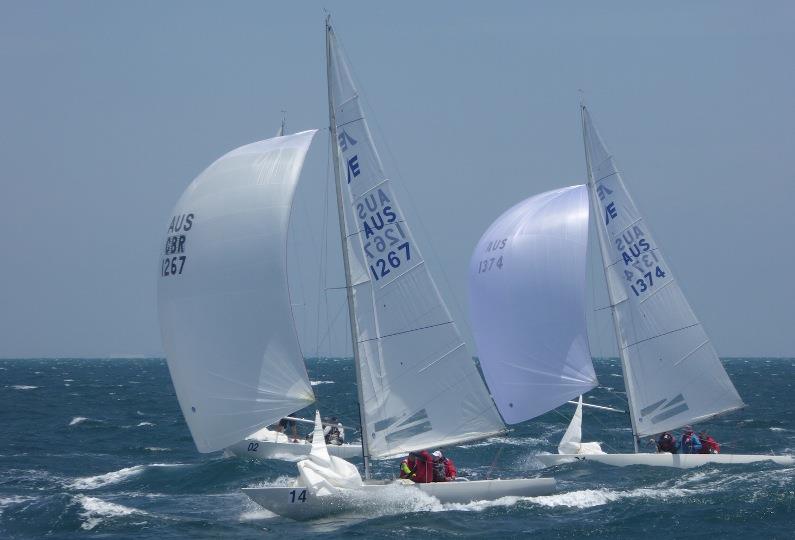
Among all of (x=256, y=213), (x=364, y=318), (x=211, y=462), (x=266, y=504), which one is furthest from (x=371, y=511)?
(x=211, y=462)

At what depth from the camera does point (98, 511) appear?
22.1 m

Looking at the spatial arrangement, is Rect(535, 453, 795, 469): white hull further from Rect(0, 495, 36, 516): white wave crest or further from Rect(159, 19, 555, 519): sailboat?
Rect(0, 495, 36, 516): white wave crest

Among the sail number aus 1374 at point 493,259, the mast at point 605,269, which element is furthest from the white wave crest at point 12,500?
the mast at point 605,269

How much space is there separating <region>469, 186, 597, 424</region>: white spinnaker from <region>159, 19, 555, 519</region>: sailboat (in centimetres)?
520

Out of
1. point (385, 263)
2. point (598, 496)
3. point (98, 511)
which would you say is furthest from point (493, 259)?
point (98, 511)

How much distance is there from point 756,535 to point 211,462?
50.5 feet

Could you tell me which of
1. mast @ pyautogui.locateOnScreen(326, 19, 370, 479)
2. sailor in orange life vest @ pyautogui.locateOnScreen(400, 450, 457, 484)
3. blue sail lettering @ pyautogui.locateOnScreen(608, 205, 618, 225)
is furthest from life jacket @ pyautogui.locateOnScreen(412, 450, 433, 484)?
blue sail lettering @ pyautogui.locateOnScreen(608, 205, 618, 225)

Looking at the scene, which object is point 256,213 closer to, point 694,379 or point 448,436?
point 448,436

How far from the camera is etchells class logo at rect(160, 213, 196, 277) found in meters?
19.5

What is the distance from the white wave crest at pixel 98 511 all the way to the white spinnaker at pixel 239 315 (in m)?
3.34

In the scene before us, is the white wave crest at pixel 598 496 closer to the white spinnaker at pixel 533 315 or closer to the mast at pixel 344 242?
the white spinnaker at pixel 533 315

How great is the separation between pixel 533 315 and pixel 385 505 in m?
8.17

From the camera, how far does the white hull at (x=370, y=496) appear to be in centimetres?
1978

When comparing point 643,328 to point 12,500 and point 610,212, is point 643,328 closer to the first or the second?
point 610,212
